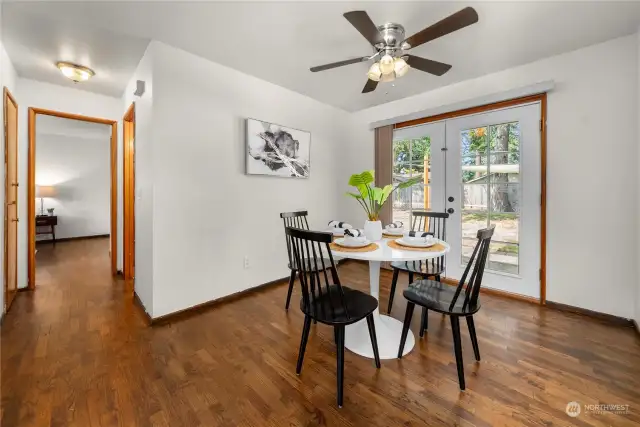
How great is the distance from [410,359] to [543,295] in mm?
1828

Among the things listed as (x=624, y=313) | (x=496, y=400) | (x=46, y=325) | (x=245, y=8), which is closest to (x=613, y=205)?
(x=624, y=313)

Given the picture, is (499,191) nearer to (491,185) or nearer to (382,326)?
(491,185)

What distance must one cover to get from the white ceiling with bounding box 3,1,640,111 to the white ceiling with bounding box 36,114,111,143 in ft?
7.93

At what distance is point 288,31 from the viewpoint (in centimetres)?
216

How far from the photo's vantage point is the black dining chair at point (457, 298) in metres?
1.52

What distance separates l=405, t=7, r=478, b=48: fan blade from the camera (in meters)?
1.50

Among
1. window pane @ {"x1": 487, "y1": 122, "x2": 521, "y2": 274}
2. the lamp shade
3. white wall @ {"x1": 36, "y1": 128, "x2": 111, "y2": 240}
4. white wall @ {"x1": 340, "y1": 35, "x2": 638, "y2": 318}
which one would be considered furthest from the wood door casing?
white wall @ {"x1": 340, "y1": 35, "x2": 638, "y2": 318}

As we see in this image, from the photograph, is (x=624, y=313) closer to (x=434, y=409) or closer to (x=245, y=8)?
(x=434, y=409)

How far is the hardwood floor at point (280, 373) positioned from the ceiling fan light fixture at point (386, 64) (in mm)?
1957

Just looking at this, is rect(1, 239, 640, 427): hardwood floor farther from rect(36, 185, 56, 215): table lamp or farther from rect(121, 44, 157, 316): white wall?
rect(36, 185, 56, 215): table lamp

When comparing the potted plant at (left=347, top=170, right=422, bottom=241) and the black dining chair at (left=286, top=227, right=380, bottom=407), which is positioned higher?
the potted plant at (left=347, top=170, right=422, bottom=241)

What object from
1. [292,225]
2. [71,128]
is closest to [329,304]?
[292,225]

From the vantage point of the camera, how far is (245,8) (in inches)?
74.2

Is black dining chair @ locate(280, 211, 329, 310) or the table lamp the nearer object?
black dining chair @ locate(280, 211, 329, 310)
